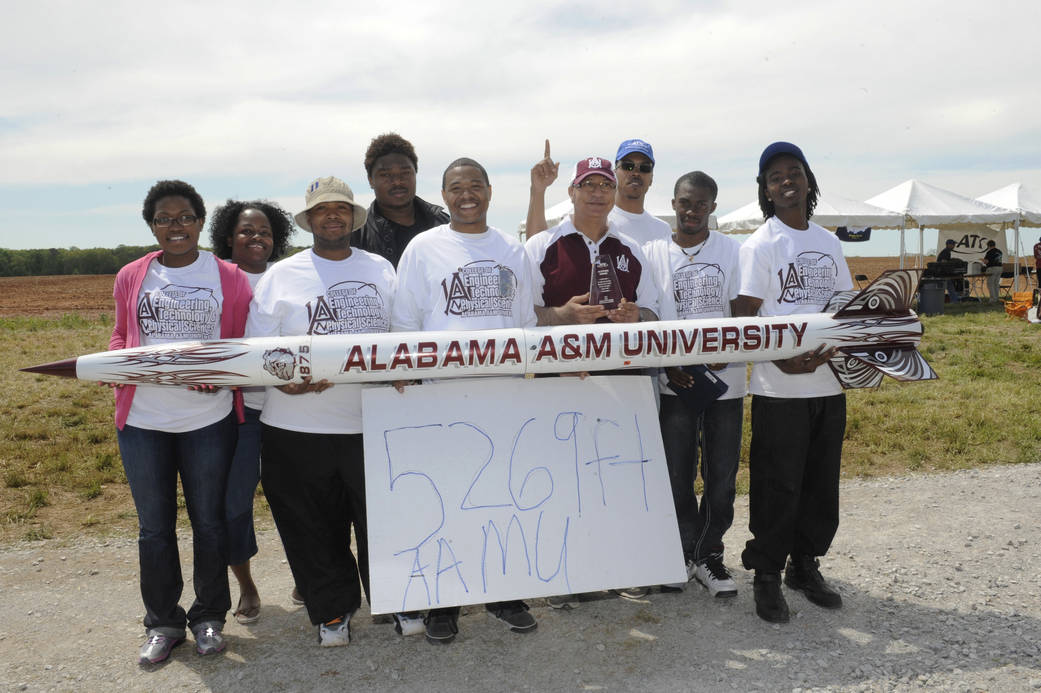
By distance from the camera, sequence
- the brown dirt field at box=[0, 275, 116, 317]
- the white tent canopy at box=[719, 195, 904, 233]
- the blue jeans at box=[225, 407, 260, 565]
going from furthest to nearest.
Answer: the brown dirt field at box=[0, 275, 116, 317] < the white tent canopy at box=[719, 195, 904, 233] < the blue jeans at box=[225, 407, 260, 565]

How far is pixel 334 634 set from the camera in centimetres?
370

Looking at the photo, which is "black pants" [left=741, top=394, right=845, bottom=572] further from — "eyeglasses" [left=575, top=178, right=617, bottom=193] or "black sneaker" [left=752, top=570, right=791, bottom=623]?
"eyeglasses" [left=575, top=178, right=617, bottom=193]

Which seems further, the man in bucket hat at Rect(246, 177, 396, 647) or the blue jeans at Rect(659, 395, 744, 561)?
the blue jeans at Rect(659, 395, 744, 561)

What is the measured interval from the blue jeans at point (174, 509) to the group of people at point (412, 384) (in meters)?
0.01

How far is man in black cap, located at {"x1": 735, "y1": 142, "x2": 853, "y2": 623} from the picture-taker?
3.80m

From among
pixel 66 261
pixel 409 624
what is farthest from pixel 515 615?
pixel 66 261

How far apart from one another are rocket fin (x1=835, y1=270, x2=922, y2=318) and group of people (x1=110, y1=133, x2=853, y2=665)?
123mm

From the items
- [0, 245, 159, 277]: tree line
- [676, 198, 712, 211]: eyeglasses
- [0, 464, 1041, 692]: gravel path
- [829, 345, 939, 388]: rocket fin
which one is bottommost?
[0, 464, 1041, 692]: gravel path

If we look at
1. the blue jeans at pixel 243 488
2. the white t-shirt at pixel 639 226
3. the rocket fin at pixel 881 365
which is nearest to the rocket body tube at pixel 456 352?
the rocket fin at pixel 881 365

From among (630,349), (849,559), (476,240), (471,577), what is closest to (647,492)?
(630,349)

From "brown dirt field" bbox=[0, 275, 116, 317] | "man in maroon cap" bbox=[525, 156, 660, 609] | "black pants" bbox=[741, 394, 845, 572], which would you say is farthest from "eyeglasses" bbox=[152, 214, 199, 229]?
"brown dirt field" bbox=[0, 275, 116, 317]

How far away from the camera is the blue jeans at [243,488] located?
395 cm

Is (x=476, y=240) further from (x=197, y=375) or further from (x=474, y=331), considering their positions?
(x=197, y=375)

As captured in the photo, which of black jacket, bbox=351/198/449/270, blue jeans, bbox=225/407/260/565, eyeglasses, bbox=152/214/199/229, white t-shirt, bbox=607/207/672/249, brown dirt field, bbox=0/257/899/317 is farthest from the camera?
brown dirt field, bbox=0/257/899/317
